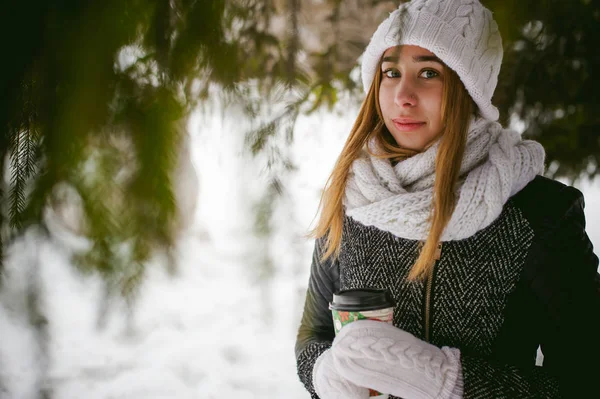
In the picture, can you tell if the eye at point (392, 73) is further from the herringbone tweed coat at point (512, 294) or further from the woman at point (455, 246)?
the herringbone tweed coat at point (512, 294)

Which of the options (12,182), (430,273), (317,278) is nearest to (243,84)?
(12,182)

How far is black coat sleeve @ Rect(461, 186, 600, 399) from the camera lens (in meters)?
0.99

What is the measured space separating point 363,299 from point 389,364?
0.54 ft

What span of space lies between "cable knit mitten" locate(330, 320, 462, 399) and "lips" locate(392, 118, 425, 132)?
0.59 m

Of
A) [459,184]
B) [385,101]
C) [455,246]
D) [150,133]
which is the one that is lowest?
[455,246]

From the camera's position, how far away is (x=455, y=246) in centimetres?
117

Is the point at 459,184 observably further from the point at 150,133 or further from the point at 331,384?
the point at 150,133

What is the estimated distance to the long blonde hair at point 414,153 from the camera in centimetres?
111

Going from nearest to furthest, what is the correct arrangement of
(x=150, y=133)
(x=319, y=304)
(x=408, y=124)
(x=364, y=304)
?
(x=150, y=133), (x=364, y=304), (x=408, y=124), (x=319, y=304)

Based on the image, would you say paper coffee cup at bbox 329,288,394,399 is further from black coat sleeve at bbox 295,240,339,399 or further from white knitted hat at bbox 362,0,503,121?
white knitted hat at bbox 362,0,503,121

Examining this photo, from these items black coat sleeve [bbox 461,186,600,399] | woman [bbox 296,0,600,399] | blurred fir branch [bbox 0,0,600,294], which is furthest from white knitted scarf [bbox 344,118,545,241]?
blurred fir branch [bbox 0,0,600,294]

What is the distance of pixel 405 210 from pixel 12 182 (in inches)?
36.1

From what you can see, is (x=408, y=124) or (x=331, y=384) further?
(x=408, y=124)

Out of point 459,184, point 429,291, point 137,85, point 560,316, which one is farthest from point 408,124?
point 137,85
